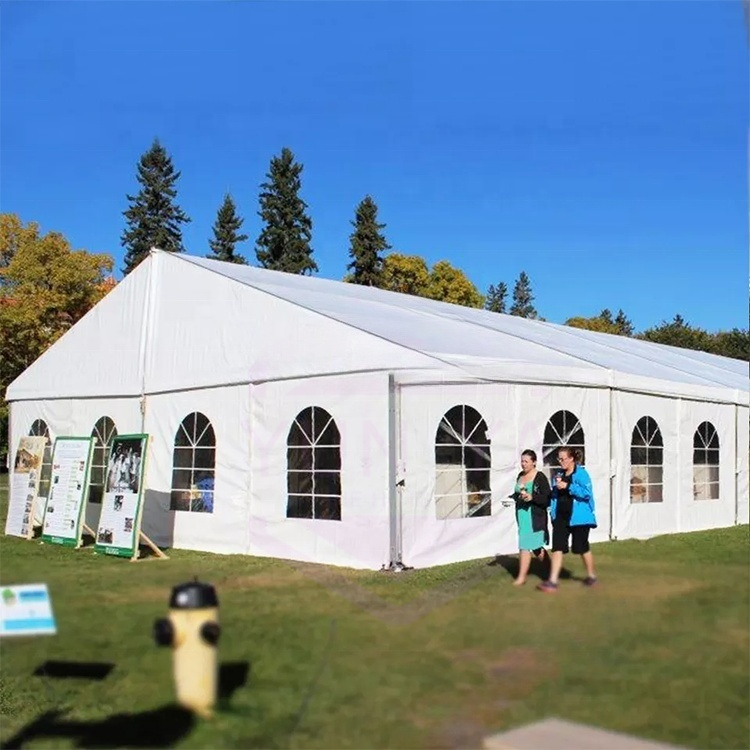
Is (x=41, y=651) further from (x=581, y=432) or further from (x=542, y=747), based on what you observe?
(x=581, y=432)

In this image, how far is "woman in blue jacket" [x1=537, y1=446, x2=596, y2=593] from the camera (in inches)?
78.9

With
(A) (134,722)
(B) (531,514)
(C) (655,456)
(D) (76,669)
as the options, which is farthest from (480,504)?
(A) (134,722)

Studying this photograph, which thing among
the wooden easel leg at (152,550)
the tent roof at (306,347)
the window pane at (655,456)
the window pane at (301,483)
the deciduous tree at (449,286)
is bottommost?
the wooden easel leg at (152,550)

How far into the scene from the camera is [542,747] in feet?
5.69

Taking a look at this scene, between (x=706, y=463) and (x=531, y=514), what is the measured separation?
1.86 m

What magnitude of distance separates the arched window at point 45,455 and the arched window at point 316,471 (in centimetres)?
309

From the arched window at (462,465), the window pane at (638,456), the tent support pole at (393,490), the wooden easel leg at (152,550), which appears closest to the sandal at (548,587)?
the wooden easel leg at (152,550)

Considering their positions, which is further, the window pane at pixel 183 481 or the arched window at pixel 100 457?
the window pane at pixel 183 481

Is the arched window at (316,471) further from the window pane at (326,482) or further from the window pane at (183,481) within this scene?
the window pane at (183,481)

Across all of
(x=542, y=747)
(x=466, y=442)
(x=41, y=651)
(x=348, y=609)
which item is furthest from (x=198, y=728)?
(x=466, y=442)

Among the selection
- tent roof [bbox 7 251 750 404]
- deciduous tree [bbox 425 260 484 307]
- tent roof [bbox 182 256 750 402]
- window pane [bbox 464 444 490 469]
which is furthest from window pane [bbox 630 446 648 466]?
deciduous tree [bbox 425 260 484 307]

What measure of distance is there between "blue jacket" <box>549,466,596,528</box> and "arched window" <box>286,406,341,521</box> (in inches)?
262

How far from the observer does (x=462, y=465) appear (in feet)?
28.5

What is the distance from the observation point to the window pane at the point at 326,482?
8.83 m
